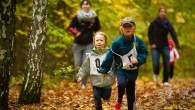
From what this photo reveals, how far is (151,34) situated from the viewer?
39.1ft

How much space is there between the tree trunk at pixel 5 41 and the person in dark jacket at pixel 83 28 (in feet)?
15.0

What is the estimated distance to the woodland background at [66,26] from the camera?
10958 mm

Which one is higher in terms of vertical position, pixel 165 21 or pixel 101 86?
pixel 165 21

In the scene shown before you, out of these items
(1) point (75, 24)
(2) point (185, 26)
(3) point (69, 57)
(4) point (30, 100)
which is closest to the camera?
(4) point (30, 100)

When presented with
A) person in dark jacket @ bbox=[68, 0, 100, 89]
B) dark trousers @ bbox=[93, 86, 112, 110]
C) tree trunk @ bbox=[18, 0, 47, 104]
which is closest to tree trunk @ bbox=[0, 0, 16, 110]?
tree trunk @ bbox=[18, 0, 47, 104]

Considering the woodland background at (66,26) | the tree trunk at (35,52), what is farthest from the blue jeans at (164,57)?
the tree trunk at (35,52)

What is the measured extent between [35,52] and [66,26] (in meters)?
7.22

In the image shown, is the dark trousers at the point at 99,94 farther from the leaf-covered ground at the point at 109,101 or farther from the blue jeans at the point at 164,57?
the blue jeans at the point at 164,57

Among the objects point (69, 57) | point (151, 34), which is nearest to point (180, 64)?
point (69, 57)

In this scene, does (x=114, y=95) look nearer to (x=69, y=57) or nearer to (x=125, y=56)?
(x=125, y=56)

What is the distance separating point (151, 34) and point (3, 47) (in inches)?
260

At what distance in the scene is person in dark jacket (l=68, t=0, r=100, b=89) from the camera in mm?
10852

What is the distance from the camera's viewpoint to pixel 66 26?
48.6ft

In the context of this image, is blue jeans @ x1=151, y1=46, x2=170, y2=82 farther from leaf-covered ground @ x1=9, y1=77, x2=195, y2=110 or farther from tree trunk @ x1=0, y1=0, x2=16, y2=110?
tree trunk @ x1=0, y1=0, x2=16, y2=110
